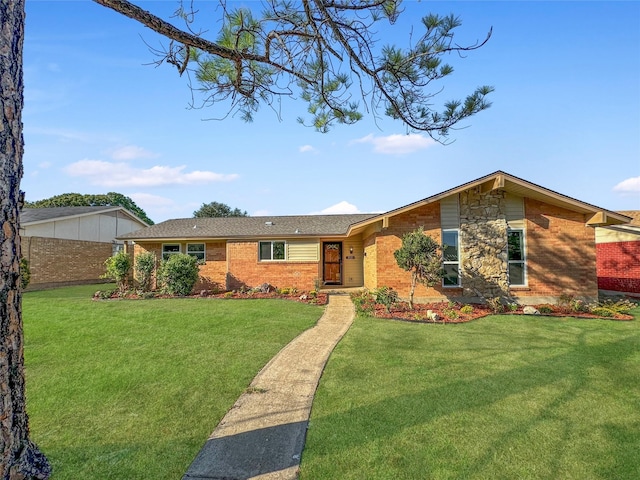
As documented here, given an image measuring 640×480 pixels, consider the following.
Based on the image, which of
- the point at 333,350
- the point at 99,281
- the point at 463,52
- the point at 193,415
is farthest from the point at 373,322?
the point at 99,281

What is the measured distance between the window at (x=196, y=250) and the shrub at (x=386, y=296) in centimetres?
902

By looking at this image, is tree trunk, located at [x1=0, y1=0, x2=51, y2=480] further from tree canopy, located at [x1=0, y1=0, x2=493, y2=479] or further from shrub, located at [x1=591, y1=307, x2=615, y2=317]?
shrub, located at [x1=591, y1=307, x2=615, y2=317]

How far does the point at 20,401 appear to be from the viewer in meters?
2.21

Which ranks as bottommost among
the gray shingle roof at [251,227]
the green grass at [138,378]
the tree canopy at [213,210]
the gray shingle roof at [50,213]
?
the green grass at [138,378]

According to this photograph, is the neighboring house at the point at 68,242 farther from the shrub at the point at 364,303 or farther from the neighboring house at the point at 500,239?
the neighboring house at the point at 500,239

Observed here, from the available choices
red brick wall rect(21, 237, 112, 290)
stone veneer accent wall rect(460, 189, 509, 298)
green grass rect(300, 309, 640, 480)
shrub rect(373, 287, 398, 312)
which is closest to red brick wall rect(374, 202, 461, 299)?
shrub rect(373, 287, 398, 312)

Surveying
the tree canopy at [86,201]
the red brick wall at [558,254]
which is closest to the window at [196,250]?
the red brick wall at [558,254]

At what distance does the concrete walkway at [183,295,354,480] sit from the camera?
3.06 m

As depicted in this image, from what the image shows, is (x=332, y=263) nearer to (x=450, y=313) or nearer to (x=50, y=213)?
(x=450, y=313)

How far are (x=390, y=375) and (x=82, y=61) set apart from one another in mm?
7706

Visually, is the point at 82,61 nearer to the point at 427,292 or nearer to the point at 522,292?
the point at 427,292

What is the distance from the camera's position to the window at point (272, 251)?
15891 millimetres

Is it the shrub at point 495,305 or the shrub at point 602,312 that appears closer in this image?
the shrub at point 602,312

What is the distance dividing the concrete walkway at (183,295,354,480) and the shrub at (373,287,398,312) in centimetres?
480
